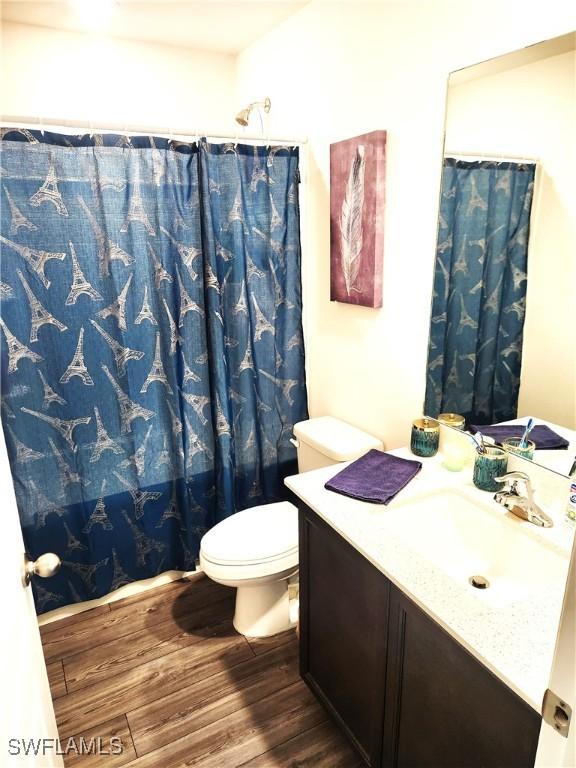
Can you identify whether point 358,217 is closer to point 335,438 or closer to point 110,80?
point 335,438

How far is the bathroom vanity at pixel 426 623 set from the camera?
102 cm

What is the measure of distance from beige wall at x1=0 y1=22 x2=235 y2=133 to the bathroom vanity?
1.78 metres

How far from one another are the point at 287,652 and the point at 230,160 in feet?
6.78

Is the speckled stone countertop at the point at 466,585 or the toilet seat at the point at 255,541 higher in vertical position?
the speckled stone countertop at the point at 466,585

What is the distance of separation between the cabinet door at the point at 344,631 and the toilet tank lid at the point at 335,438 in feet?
1.53

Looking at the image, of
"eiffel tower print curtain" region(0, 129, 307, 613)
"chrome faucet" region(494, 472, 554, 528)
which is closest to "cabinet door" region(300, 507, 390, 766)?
"chrome faucet" region(494, 472, 554, 528)

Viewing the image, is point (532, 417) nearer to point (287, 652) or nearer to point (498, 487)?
point (498, 487)

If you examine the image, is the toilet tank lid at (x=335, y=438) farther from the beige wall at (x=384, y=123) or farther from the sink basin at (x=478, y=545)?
the sink basin at (x=478, y=545)

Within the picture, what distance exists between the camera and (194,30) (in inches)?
92.7

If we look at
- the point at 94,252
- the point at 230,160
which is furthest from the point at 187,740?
the point at 230,160

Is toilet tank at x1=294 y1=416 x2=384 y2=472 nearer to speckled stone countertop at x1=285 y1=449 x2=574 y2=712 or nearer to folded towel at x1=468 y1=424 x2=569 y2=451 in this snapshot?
speckled stone countertop at x1=285 y1=449 x2=574 y2=712

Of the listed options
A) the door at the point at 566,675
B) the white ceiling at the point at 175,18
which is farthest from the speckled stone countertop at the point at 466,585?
the white ceiling at the point at 175,18

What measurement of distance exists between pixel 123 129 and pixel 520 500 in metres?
1.90

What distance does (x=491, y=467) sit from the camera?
5.15 ft
